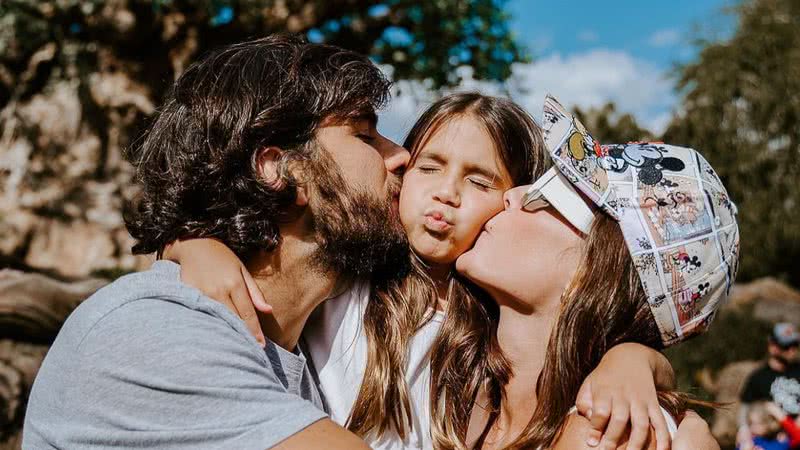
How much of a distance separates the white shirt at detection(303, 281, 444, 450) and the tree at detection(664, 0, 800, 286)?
18406mm

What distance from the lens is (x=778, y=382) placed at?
7.18 metres

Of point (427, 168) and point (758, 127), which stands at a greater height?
point (427, 168)

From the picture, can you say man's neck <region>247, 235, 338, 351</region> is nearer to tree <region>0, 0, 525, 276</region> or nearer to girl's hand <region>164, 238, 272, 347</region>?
girl's hand <region>164, 238, 272, 347</region>

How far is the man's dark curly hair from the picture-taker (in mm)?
2779

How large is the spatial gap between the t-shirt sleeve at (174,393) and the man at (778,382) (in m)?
6.04

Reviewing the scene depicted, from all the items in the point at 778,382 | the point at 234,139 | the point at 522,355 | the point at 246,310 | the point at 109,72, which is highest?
the point at 234,139

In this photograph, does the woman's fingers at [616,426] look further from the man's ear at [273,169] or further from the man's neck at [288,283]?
the man's ear at [273,169]

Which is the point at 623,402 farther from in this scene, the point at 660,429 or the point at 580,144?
the point at 580,144

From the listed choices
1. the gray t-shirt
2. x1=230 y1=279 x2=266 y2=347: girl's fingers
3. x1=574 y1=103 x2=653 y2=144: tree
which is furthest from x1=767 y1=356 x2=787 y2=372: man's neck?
the gray t-shirt

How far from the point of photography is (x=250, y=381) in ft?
6.68

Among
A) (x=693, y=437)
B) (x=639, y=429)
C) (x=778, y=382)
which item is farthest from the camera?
(x=778, y=382)

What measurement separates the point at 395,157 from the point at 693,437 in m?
1.46

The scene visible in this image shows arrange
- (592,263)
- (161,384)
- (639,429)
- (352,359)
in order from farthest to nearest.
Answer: (352,359) → (592,263) → (639,429) → (161,384)

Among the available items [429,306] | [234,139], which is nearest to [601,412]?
[429,306]
